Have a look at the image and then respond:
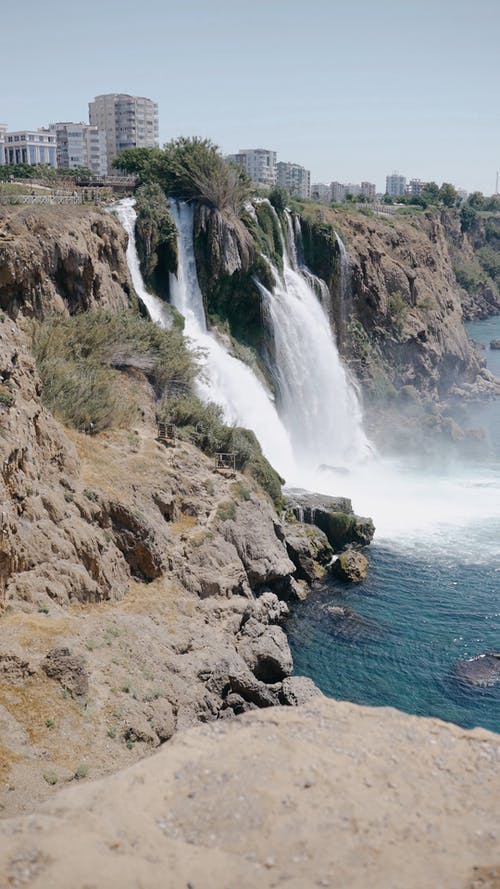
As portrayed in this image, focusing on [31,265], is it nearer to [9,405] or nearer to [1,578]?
[9,405]

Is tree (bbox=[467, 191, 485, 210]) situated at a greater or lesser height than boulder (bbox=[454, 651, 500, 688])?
greater

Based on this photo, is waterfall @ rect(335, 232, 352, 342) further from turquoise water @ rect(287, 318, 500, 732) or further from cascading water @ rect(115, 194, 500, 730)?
turquoise water @ rect(287, 318, 500, 732)

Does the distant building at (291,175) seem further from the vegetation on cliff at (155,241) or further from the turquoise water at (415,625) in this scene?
the turquoise water at (415,625)

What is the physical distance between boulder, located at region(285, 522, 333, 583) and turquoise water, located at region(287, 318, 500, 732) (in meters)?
0.73

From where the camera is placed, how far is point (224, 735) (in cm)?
870

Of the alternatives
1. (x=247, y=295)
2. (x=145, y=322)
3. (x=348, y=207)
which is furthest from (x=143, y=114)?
(x=145, y=322)

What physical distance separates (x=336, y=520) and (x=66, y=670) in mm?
15830

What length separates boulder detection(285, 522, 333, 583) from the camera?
2552 centimetres

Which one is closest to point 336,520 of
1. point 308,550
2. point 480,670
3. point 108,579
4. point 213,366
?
point 308,550

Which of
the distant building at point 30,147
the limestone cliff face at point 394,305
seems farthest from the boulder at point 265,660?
the distant building at point 30,147

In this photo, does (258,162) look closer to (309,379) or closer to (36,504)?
(309,379)

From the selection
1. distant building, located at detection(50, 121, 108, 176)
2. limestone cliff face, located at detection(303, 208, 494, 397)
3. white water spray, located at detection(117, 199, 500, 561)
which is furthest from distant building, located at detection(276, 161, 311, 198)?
white water spray, located at detection(117, 199, 500, 561)

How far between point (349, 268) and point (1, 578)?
36.3m

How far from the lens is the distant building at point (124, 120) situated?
415 feet
